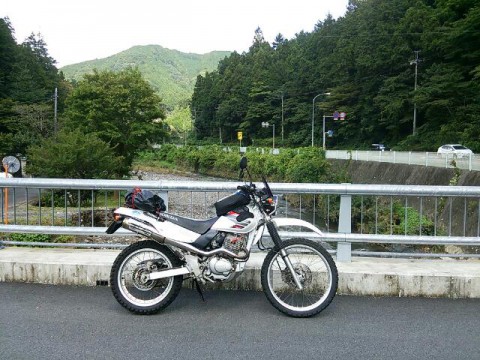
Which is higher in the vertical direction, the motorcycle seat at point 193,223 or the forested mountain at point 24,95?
the forested mountain at point 24,95

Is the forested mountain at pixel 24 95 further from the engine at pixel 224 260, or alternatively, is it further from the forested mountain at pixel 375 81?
the engine at pixel 224 260

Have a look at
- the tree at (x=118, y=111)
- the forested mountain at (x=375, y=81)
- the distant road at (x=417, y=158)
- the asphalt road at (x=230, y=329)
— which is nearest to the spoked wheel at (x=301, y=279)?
the asphalt road at (x=230, y=329)

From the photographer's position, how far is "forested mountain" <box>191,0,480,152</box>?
1866 inches

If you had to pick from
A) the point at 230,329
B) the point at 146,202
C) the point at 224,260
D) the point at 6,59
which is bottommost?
the point at 230,329

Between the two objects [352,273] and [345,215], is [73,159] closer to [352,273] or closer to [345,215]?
[345,215]

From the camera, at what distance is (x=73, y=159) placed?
25.5 metres

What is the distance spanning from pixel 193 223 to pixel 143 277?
71 cm

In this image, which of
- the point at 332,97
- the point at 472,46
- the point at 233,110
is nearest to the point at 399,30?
the point at 472,46

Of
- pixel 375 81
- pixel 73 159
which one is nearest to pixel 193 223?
pixel 73 159

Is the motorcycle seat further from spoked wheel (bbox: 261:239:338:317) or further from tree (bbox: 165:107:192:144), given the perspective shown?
tree (bbox: 165:107:192:144)

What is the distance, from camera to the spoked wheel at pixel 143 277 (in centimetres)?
474

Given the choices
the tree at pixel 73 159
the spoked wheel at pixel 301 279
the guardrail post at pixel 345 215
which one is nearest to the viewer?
the spoked wheel at pixel 301 279

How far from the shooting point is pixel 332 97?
72688mm

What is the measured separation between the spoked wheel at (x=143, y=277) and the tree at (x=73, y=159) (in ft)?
72.2
